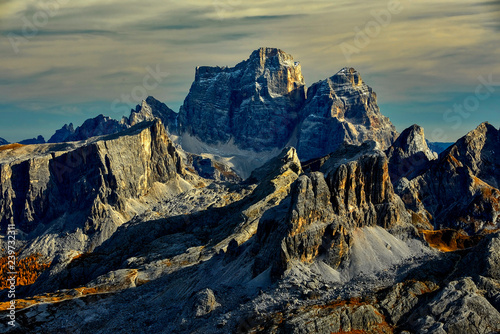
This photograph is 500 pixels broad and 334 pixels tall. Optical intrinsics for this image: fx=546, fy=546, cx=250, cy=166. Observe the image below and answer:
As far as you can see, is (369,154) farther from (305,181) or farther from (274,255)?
(274,255)

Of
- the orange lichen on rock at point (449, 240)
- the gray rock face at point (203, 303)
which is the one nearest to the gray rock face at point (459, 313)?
the orange lichen on rock at point (449, 240)

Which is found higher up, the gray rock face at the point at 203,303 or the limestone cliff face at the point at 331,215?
the limestone cliff face at the point at 331,215

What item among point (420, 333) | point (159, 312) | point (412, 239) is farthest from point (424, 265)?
point (159, 312)

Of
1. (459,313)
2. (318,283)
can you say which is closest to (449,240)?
(459,313)

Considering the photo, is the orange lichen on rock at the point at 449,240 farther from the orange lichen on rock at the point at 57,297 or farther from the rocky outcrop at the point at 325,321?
the orange lichen on rock at the point at 57,297

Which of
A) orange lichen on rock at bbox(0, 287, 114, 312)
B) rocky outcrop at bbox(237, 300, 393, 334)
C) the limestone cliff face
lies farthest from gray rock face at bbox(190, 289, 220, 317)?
orange lichen on rock at bbox(0, 287, 114, 312)

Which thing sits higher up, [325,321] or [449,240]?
[449,240]

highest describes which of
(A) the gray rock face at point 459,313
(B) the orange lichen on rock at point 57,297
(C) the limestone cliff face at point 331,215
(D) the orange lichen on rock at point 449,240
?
(C) the limestone cliff face at point 331,215

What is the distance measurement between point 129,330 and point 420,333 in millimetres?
54833

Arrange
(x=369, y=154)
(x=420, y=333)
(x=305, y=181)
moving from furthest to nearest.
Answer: (x=369, y=154) → (x=305, y=181) → (x=420, y=333)

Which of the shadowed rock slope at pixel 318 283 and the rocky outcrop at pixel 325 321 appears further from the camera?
the shadowed rock slope at pixel 318 283

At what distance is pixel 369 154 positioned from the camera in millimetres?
123250

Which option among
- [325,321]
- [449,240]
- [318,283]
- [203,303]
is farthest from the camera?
[449,240]

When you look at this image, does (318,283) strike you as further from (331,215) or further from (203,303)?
(203,303)
